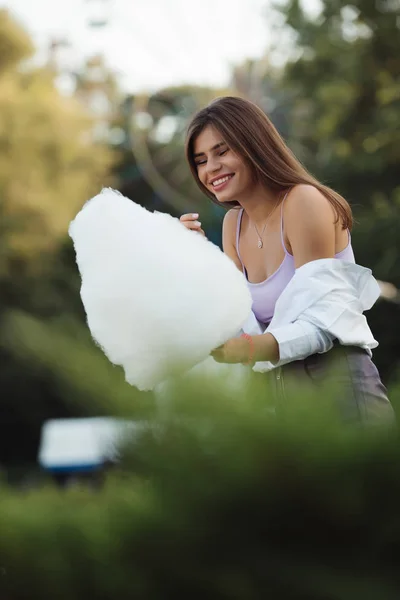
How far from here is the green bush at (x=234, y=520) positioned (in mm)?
570

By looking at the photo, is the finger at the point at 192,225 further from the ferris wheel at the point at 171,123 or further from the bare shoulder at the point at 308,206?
the ferris wheel at the point at 171,123

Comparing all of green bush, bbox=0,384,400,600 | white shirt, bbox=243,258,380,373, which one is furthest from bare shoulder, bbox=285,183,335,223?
green bush, bbox=0,384,400,600

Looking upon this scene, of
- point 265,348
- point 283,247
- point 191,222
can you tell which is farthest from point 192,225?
point 265,348

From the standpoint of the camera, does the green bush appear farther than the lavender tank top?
No

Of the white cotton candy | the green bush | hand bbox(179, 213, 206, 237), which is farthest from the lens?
hand bbox(179, 213, 206, 237)

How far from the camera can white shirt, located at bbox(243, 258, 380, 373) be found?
221 centimetres

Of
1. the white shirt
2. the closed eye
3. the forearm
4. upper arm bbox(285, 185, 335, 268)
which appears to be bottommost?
the forearm

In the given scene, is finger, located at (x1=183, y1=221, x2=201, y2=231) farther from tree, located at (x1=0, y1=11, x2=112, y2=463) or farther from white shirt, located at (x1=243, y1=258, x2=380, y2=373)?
tree, located at (x1=0, y1=11, x2=112, y2=463)

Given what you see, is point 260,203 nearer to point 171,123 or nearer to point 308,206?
point 308,206

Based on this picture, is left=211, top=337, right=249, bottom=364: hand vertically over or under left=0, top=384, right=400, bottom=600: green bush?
over

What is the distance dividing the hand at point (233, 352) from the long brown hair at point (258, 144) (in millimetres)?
591

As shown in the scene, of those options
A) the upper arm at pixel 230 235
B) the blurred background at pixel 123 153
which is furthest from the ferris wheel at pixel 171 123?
the upper arm at pixel 230 235

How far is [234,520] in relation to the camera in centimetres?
59

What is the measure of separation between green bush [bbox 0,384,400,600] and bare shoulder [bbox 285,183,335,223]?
A: 1.82 m
